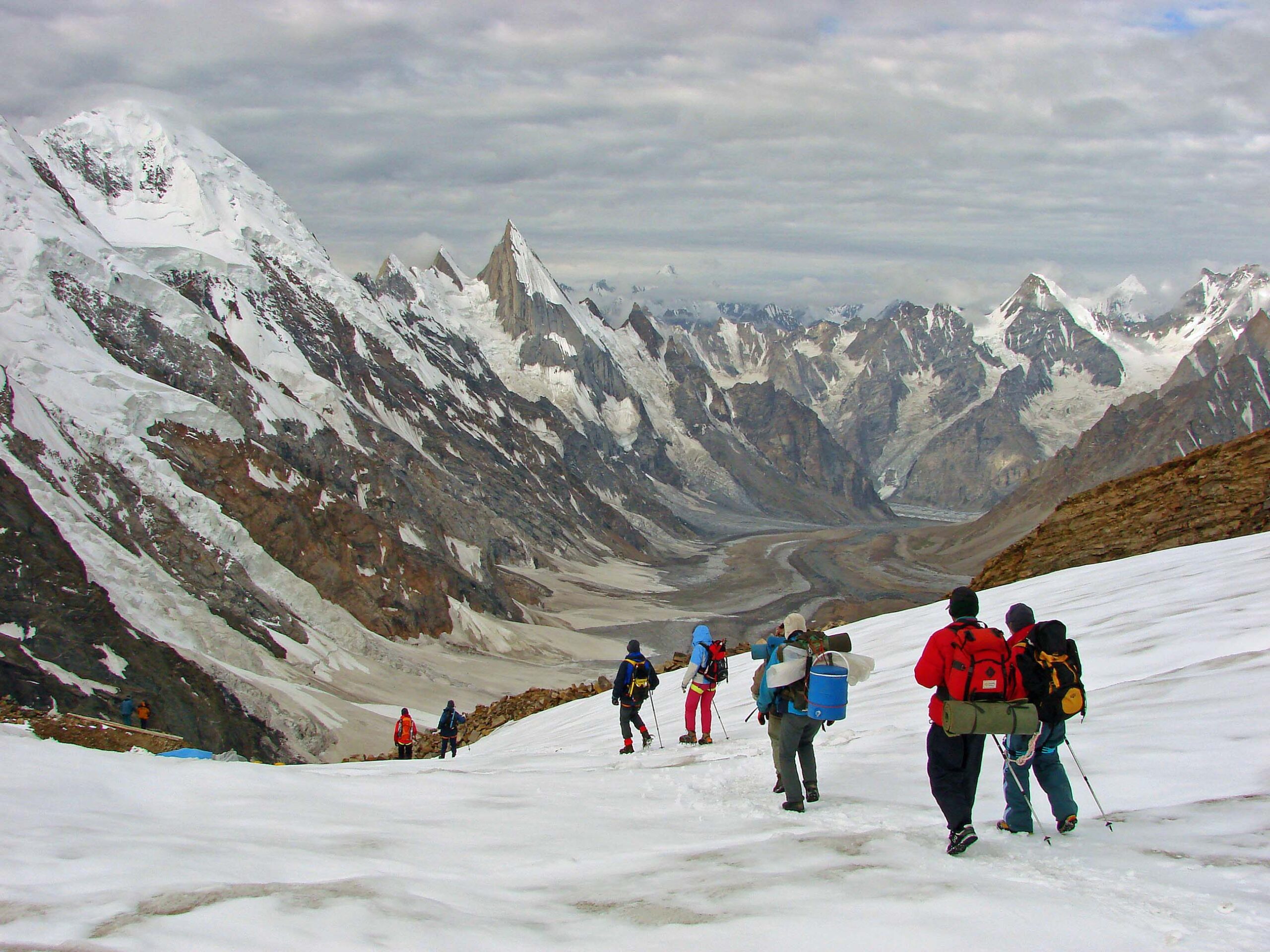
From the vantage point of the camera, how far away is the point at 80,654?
4388 centimetres

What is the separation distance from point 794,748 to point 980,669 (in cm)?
315

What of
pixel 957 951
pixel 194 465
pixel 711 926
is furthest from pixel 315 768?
pixel 194 465

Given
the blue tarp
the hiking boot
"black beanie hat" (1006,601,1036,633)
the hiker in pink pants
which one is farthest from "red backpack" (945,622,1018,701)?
the blue tarp

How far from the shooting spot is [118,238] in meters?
122

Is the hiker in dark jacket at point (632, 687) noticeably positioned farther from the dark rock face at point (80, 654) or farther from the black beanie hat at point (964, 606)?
the dark rock face at point (80, 654)

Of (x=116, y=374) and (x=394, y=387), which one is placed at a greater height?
(x=394, y=387)

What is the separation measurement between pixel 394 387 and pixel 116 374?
288 feet

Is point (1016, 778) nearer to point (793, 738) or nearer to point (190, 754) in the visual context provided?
point (793, 738)

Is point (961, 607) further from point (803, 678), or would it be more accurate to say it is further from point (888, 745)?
point (888, 745)

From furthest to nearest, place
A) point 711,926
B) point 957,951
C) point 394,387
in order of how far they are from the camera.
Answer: point 394,387 < point 711,926 < point 957,951

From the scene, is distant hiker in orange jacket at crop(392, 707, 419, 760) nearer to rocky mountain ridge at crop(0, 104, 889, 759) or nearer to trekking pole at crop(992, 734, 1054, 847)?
rocky mountain ridge at crop(0, 104, 889, 759)

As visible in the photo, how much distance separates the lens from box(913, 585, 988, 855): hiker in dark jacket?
8828 mm

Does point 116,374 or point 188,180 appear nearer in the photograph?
point 116,374

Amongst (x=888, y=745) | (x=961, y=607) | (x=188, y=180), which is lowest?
(x=888, y=745)
